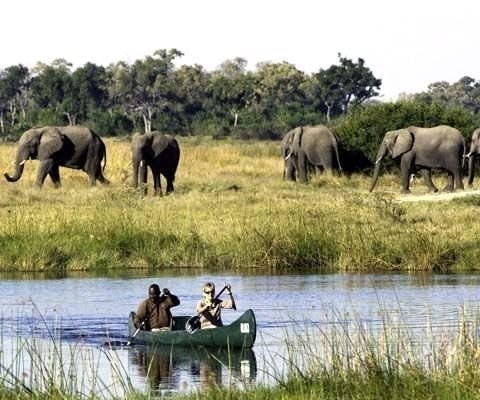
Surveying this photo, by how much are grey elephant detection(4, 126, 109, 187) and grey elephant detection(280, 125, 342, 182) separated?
18.1 feet

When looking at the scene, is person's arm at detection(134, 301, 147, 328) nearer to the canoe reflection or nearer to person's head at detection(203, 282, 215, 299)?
the canoe reflection

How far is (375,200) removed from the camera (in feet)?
95.0

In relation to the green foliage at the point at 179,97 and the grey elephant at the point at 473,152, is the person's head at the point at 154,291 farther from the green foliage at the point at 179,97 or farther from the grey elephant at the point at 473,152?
the green foliage at the point at 179,97

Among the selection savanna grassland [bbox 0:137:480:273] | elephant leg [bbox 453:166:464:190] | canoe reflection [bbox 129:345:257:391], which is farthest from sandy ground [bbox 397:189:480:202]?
canoe reflection [bbox 129:345:257:391]

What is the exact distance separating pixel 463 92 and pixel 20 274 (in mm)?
115421

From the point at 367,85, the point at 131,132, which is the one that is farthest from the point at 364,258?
the point at 367,85

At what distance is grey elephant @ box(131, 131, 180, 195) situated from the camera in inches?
1465

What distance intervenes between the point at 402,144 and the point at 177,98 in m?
54.3

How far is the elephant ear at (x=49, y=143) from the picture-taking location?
125 feet

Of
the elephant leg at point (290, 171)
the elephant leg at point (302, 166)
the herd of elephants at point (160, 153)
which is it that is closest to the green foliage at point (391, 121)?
the elephant leg at point (302, 166)

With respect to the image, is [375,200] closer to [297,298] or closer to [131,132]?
[297,298]

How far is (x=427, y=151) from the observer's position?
3803 centimetres

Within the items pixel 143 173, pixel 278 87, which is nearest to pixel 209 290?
pixel 143 173

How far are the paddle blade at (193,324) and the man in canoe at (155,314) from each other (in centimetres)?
30
